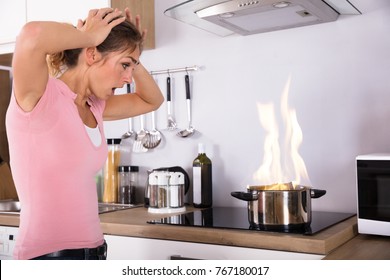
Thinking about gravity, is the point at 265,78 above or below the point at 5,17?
below

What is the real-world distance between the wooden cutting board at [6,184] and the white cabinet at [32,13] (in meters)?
0.55

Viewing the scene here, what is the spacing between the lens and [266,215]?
140cm

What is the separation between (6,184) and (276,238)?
1.47 m

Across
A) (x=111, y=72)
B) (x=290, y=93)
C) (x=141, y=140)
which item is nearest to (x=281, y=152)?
(x=290, y=93)

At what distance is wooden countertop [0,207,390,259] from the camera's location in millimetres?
1270

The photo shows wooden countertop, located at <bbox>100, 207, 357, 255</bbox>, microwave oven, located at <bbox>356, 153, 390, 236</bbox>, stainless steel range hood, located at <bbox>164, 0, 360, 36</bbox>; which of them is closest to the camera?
wooden countertop, located at <bbox>100, 207, 357, 255</bbox>

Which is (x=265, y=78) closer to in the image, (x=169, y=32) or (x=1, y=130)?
(x=169, y=32)

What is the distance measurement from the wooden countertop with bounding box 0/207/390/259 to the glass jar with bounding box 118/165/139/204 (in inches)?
18.1

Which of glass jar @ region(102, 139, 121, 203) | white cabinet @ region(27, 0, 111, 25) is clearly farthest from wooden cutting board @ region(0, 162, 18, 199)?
white cabinet @ region(27, 0, 111, 25)

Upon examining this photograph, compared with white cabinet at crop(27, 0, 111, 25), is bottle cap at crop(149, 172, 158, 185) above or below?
below

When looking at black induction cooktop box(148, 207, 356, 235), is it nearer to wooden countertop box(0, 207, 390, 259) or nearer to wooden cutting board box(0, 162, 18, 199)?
wooden countertop box(0, 207, 390, 259)

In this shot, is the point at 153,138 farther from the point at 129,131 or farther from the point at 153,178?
the point at 153,178
